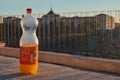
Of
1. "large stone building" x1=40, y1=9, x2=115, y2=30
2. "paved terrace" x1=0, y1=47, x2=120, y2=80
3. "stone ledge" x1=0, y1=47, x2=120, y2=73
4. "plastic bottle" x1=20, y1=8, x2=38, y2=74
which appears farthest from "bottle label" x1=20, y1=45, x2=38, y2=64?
"large stone building" x1=40, y1=9, x2=115, y2=30

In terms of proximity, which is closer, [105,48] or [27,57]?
[27,57]

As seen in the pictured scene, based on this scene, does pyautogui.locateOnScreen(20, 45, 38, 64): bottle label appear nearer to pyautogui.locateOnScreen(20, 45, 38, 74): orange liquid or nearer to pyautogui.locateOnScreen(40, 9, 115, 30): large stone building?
pyautogui.locateOnScreen(20, 45, 38, 74): orange liquid

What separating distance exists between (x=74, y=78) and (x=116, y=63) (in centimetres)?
127

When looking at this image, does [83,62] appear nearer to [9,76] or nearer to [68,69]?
[68,69]

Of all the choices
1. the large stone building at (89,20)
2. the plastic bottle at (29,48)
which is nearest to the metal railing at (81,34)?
the large stone building at (89,20)

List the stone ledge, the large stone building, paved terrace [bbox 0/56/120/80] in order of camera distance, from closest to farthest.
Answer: paved terrace [bbox 0/56/120/80] < the stone ledge < the large stone building

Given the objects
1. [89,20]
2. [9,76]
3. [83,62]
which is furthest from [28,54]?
[89,20]

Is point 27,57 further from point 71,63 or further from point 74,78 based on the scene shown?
point 71,63

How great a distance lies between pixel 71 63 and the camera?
28.1ft

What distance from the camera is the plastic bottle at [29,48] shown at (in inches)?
269

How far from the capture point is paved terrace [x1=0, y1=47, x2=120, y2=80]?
6746 millimetres

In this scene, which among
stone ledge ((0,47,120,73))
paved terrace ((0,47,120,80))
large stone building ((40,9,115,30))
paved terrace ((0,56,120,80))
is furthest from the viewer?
large stone building ((40,9,115,30))

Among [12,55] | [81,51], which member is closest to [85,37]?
[81,51]

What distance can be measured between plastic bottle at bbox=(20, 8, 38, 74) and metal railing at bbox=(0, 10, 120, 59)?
2.97m
